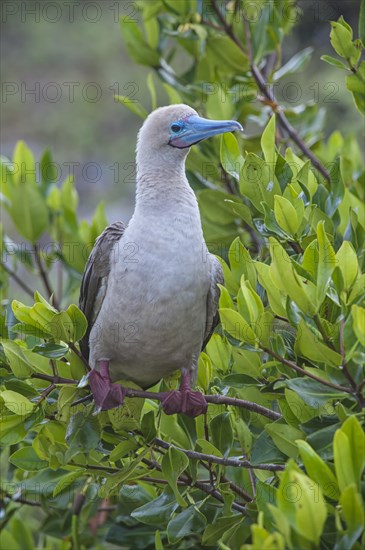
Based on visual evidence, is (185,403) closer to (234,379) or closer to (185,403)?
(185,403)

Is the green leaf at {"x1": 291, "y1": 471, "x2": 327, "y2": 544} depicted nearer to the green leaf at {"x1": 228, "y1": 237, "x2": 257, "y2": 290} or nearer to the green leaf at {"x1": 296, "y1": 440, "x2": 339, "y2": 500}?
the green leaf at {"x1": 296, "y1": 440, "x2": 339, "y2": 500}

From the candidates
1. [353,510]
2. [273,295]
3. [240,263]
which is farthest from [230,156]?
[353,510]

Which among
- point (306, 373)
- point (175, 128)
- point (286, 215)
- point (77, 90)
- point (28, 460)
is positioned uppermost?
point (77, 90)

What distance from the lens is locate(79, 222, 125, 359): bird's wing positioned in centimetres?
333

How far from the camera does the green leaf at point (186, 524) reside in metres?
2.65

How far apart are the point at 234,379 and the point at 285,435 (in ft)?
0.90

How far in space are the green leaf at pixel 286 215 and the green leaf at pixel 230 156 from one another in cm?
40

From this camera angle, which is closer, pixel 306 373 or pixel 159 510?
pixel 306 373

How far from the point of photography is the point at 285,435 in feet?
7.89

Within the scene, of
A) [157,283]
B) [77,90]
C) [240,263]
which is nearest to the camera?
[240,263]

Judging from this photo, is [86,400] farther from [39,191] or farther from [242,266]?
[39,191]

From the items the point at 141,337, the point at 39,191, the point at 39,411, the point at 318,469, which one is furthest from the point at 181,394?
the point at 39,191

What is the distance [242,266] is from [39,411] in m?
0.84

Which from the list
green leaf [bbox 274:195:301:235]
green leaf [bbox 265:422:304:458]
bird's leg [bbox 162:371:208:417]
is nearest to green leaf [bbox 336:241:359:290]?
green leaf [bbox 274:195:301:235]
